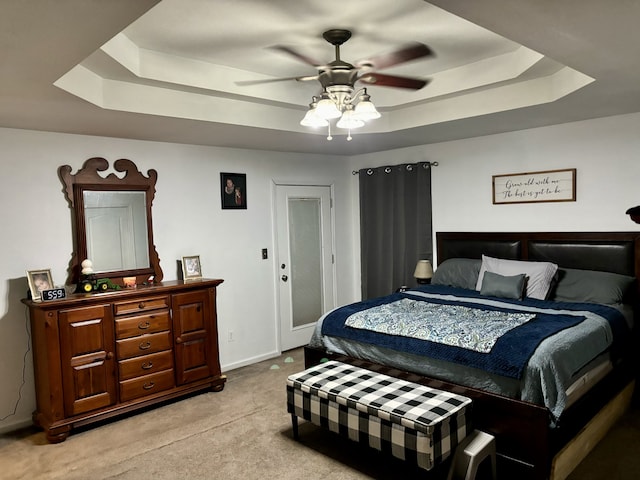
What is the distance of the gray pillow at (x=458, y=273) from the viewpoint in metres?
4.40

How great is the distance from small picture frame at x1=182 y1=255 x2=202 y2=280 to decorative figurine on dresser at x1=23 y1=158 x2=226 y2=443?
207 mm

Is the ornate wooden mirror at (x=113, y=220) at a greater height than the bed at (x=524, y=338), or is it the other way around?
the ornate wooden mirror at (x=113, y=220)

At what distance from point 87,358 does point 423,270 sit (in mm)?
Answer: 3312

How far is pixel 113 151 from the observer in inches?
154

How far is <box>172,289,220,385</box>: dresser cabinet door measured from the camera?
12.7 ft

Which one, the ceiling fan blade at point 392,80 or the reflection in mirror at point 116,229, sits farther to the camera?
the reflection in mirror at point 116,229

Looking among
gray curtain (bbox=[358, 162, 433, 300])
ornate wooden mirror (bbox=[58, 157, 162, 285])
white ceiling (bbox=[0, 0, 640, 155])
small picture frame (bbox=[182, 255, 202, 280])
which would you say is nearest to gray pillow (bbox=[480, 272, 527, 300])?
gray curtain (bbox=[358, 162, 433, 300])

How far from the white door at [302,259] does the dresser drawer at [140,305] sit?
5.28 ft

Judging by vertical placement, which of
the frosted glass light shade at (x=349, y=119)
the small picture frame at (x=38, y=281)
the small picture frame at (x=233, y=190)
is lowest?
the small picture frame at (x=38, y=281)

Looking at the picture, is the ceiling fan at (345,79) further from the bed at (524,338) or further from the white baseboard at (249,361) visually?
the white baseboard at (249,361)

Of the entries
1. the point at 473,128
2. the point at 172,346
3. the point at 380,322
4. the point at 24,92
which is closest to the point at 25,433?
the point at 172,346

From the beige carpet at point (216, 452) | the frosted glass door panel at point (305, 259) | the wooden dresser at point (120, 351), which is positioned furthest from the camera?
the frosted glass door panel at point (305, 259)

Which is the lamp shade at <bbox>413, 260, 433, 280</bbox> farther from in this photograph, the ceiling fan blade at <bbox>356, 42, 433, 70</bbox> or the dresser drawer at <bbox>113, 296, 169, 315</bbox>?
the ceiling fan blade at <bbox>356, 42, 433, 70</bbox>

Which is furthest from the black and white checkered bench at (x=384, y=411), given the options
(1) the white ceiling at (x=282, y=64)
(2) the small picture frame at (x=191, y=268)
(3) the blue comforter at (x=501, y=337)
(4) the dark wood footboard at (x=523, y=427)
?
(1) the white ceiling at (x=282, y=64)
